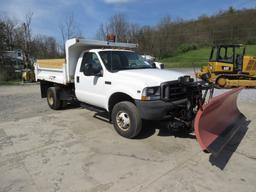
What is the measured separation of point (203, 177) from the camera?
3.41 metres

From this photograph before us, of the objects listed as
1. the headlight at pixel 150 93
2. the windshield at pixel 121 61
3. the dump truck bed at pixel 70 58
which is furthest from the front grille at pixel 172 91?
the dump truck bed at pixel 70 58

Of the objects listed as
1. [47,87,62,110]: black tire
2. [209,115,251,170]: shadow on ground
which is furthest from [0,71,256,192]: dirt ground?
[47,87,62,110]: black tire

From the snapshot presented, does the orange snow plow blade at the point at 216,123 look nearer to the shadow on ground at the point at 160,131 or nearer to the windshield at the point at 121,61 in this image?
the shadow on ground at the point at 160,131

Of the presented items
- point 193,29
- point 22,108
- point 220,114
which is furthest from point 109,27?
point 220,114

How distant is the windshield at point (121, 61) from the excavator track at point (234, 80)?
25.2 feet

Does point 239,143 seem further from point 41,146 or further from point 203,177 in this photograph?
point 41,146

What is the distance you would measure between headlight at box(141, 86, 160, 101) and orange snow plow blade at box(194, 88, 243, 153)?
939 millimetres

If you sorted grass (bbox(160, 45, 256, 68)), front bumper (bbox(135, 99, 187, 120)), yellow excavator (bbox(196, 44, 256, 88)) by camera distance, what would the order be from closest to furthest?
front bumper (bbox(135, 99, 187, 120)) → yellow excavator (bbox(196, 44, 256, 88)) → grass (bbox(160, 45, 256, 68))

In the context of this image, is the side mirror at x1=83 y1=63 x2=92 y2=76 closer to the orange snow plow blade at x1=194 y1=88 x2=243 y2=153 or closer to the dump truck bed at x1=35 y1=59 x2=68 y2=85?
the dump truck bed at x1=35 y1=59 x2=68 y2=85

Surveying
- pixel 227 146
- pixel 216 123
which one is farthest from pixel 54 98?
pixel 227 146

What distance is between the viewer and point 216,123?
181 inches

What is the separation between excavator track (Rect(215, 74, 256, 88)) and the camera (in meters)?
12.0

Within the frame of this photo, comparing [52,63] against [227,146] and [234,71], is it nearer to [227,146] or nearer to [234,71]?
[227,146]

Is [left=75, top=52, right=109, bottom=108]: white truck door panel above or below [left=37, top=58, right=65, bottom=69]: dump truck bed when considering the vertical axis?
below
